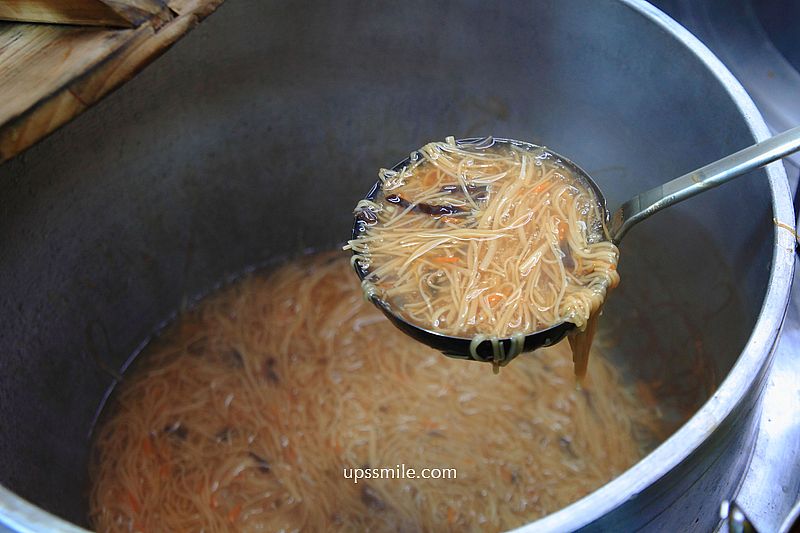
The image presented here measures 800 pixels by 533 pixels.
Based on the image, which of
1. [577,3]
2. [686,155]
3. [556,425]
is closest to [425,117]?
[577,3]

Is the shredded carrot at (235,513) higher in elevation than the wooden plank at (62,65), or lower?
lower

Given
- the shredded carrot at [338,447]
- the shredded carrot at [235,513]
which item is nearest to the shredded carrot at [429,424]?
the shredded carrot at [338,447]

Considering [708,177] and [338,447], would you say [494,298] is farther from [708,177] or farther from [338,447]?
[338,447]

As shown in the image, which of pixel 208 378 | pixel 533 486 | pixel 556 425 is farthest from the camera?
pixel 208 378

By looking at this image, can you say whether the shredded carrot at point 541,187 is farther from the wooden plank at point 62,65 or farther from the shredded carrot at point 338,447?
the shredded carrot at point 338,447

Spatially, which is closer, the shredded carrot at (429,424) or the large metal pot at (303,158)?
the large metal pot at (303,158)

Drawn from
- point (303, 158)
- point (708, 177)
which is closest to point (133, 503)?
point (303, 158)

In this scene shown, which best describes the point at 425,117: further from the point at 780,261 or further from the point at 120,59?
the point at 780,261
